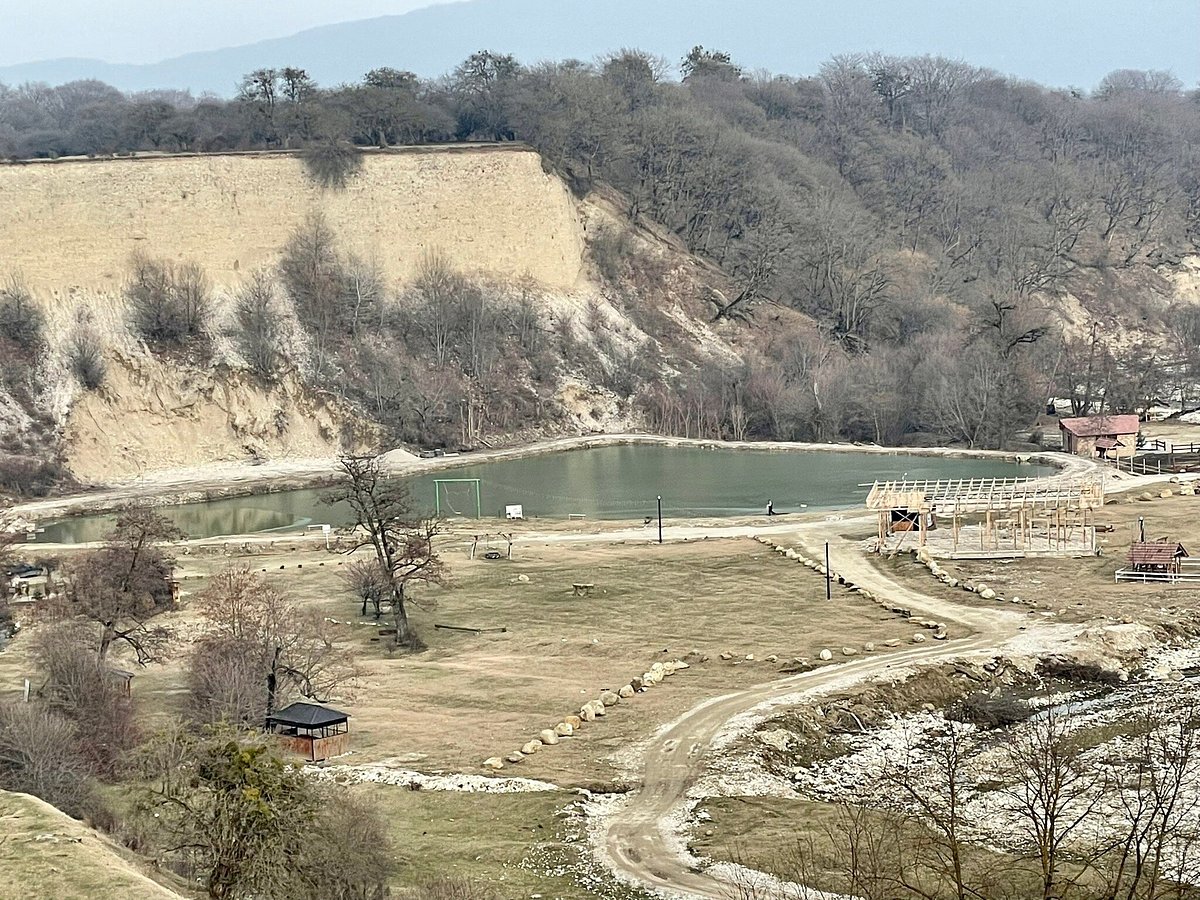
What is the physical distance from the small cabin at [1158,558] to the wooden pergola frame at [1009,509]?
3.84m

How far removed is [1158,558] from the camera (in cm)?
3766

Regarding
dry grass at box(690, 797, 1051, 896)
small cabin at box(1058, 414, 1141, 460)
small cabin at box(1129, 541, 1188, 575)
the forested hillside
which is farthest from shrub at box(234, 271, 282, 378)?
dry grass at box(690, 797, 1051, 896)

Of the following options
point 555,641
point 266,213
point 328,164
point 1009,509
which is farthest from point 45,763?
point 328,164

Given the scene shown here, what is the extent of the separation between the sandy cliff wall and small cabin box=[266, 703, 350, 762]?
177ft

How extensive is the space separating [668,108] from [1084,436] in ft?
153

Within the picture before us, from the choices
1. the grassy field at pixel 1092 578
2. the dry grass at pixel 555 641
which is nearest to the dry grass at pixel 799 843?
the dry grass at pixel 555 641

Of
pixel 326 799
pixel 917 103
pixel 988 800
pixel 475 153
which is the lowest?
pixel 988 800

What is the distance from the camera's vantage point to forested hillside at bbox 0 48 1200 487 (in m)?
75.0

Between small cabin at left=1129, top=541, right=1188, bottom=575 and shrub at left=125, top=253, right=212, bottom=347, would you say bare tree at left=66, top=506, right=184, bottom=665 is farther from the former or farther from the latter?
shrub at left=125, top=253, right=212, bottom=347

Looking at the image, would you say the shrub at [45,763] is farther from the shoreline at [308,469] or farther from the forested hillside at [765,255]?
the forested hillside at [765,255]

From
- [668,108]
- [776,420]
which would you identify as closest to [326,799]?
[776,420]

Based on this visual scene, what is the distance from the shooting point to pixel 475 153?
8831 centimetres

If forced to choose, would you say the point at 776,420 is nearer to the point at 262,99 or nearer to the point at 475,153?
the point at 475,153

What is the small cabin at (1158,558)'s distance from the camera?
3762cm
